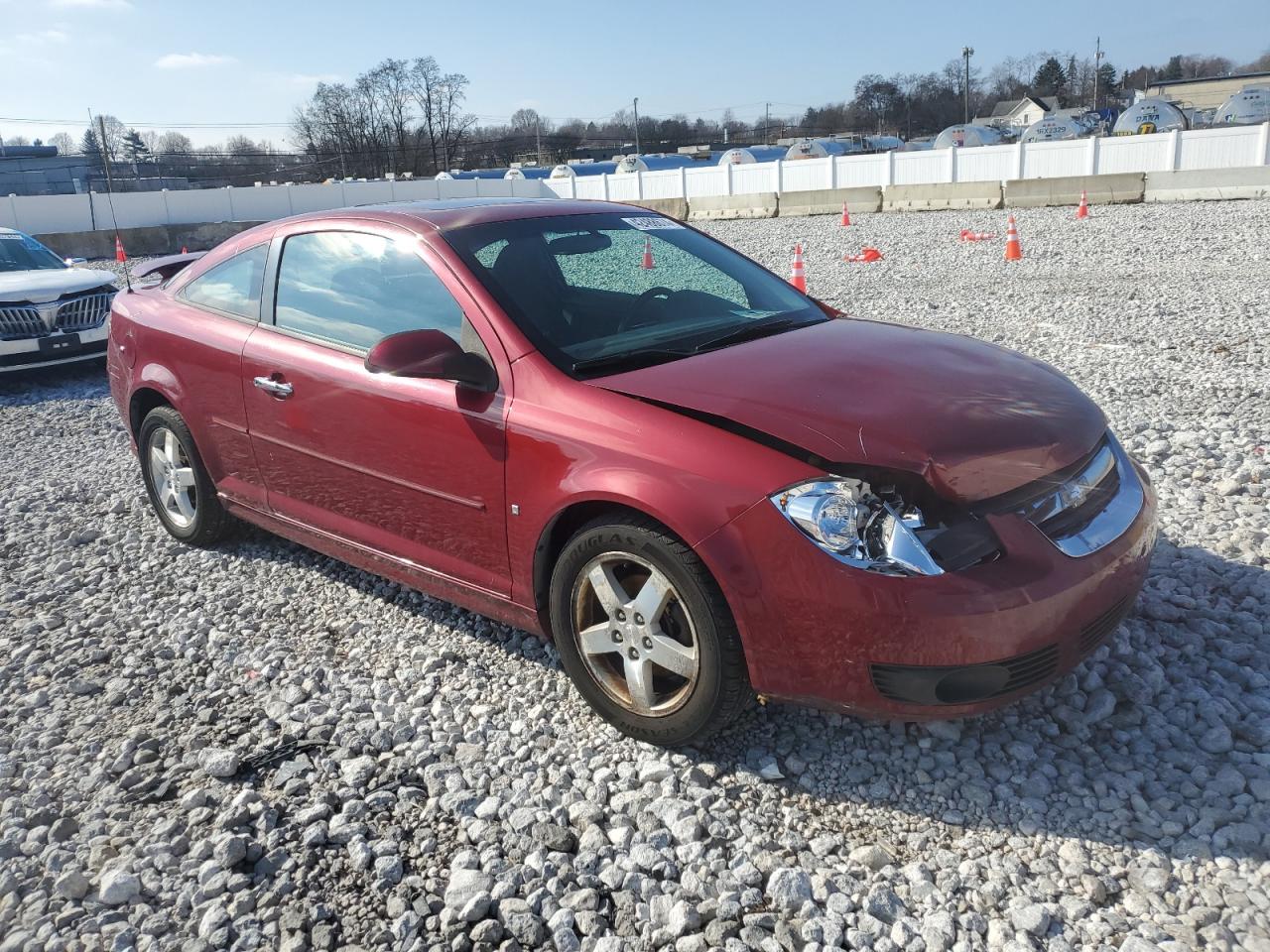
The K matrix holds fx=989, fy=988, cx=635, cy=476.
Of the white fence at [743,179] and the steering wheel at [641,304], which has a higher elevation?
the white fence at [743,179]

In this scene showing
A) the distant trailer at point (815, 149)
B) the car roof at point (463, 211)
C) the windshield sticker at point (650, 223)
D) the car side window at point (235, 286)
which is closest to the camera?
the car roof at point (463, 211)

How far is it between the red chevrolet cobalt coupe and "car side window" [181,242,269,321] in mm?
22

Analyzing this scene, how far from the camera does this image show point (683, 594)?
2.86 metres

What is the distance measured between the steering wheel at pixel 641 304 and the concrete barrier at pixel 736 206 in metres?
25.3

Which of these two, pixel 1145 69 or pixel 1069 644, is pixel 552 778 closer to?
pixel 1069 644

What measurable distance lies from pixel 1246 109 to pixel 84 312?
5873cm

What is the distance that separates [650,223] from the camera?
14.4 feet

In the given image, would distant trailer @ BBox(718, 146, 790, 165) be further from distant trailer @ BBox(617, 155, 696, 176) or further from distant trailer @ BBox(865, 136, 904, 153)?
distant trailer @ BBox(865, 136, 904, 153)

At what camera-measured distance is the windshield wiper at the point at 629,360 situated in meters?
3.29

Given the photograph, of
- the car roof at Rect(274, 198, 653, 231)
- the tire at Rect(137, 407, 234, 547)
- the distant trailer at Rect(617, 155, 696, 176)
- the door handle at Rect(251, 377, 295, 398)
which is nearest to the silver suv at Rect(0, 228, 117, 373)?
the tire at Rect(137, 407, 234, 547)

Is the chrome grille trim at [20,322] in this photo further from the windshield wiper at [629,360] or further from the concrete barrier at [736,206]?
the concrete barrier at [736,206]

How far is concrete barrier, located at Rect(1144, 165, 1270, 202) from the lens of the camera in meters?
20.1

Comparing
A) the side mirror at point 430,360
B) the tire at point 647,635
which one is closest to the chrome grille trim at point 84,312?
the side mirror at point 430,360

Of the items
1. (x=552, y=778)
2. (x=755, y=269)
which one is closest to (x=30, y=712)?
(x=552, y=778)
